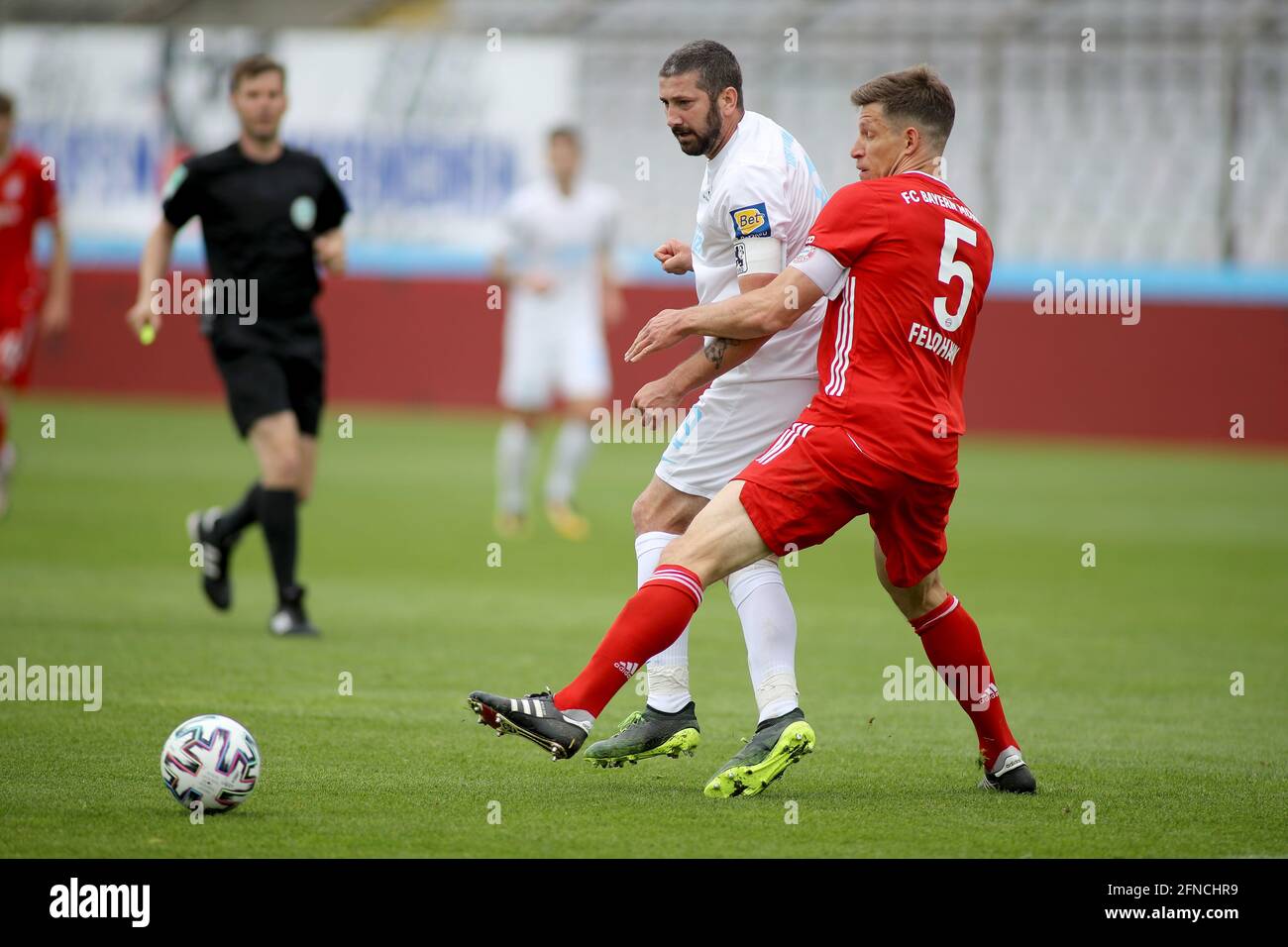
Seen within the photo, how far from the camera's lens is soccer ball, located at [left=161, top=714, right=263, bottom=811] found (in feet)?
16.4

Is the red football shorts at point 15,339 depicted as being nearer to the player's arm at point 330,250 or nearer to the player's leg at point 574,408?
the player's leg at point 574,408

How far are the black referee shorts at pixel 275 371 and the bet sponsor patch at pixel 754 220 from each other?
3.71 metres

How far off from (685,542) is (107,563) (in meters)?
6.68

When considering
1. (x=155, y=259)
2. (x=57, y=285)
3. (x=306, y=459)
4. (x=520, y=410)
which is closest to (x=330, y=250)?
(x=155, y=259)

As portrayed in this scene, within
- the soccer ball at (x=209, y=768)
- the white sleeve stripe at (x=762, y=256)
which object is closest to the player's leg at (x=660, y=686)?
the white sleeve stripe at (x=762, y=256)

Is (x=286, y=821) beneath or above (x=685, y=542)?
beneath

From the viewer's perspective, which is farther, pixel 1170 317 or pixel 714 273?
pixel 1170 317

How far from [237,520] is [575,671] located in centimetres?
212

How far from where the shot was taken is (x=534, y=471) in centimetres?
1734

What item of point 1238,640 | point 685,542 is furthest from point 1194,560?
point 685,542

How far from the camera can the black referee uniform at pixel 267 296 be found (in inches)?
341

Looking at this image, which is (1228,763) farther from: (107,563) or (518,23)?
(518,23)

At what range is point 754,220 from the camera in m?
5.50

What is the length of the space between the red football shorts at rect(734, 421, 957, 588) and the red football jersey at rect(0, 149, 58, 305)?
8466 mm
